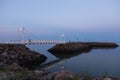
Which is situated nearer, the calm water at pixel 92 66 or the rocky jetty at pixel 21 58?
the calm water at pixel 92 66

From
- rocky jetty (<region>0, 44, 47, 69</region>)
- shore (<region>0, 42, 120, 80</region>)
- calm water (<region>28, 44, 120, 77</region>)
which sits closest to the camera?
shore (<region>0, 42, 120, 80</region>)

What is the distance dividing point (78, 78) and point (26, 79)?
178cm

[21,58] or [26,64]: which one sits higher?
[21,58]

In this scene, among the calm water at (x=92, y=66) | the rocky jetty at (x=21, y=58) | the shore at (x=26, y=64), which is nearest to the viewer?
the shore at (x=26, y=64)

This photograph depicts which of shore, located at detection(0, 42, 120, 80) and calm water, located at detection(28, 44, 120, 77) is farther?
calm water, located at detection(28, 44, 120, 77)

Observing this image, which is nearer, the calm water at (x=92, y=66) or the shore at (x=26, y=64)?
the shore at (x=26, y=64)

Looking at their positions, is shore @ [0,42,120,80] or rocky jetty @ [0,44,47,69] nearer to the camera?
shore @ [0,42,120,80]

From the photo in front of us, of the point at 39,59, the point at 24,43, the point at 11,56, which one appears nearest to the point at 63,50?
the point at 24,43

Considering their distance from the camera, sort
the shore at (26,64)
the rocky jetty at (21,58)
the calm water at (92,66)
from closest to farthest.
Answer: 1. the shore at (26,64)
2. the calm water at (92,66)
3. the rocky jetty at (21,58)

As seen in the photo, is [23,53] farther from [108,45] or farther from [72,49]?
[108,45]

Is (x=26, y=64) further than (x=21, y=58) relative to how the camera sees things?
No

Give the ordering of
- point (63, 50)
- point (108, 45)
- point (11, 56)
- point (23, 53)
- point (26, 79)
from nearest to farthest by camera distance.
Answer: point (26, 79) < point (11, 56) < point (23, 53) < point (63, 50) < point (108, 45)

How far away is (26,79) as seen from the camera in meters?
9.41

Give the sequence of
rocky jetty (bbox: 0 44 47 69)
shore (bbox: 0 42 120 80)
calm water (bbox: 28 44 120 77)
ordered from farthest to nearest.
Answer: rocky jetty (bbox: 0 44 47 69) → calm water (bbox: 28 44 120 77) → shore (bbox: 0 42 120 80)
